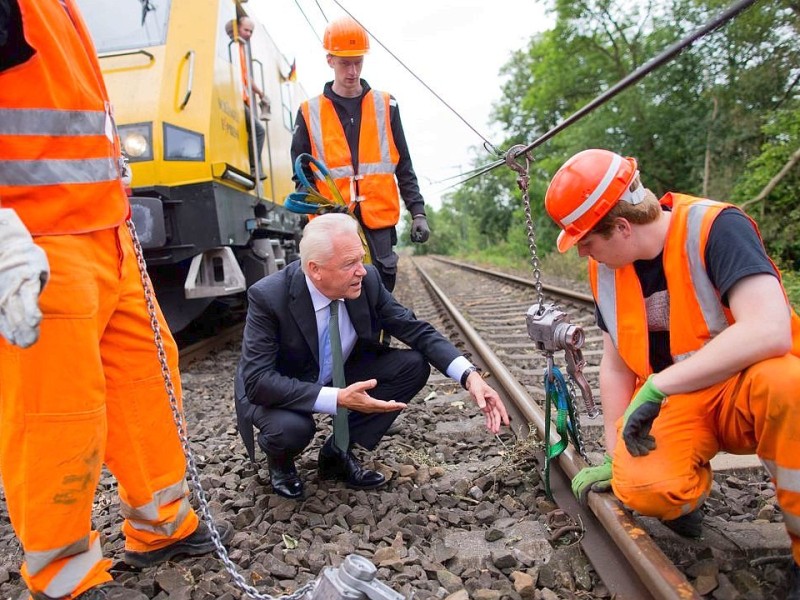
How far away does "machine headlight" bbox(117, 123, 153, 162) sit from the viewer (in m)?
4.42

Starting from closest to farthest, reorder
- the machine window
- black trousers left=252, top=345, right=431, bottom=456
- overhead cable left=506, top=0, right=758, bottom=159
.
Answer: overhead cable left=506, top=0, right=758, bottom=159 → black trousers left=252, top=345, right=431, bottom=456 → the machine window

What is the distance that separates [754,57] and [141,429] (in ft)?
59.5

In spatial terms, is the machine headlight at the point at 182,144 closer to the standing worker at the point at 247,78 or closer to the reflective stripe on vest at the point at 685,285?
the standing worker at the point at 247,78

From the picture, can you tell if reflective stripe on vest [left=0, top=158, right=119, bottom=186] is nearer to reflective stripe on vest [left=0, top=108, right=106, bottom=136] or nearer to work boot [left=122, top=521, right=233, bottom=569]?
reflective stripe on vest [left=0, top=108, right=106, bottom=136]

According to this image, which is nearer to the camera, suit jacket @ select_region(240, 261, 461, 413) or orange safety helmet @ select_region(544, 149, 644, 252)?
orange safety helmet @ select_region(544, 149, 644, 252)

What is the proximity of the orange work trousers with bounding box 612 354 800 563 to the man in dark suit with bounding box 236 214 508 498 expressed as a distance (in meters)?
0.63

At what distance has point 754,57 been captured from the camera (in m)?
15.8

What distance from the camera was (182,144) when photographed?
4.48 m

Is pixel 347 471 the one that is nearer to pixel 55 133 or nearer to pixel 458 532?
pixel 458 532

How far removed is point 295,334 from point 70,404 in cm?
108

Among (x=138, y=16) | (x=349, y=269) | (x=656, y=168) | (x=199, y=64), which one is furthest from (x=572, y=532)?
(x=656, y=168)

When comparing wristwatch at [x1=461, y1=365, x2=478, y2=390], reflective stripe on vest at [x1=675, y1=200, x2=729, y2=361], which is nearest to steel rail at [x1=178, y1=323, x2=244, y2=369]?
wristwatch at [x1=461, y1=365, x2=478, y2=390]

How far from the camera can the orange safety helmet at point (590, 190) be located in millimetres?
1845

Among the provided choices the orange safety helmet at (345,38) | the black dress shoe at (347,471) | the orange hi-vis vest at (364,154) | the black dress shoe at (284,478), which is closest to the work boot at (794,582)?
the black dress shoe at (347,471)
